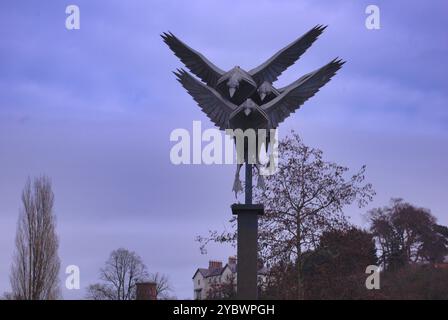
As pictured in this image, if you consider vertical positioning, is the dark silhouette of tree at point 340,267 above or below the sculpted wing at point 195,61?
below

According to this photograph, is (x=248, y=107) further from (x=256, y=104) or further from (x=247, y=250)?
(x=247, y=250)

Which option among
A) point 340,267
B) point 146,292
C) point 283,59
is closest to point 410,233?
point 146,292

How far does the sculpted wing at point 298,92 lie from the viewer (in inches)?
651

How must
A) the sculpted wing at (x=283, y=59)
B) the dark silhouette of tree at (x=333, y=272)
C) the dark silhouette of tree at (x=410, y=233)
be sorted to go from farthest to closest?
1. the dark silhouette of tree at (x=410, y=233)
2. the dark silhouette of tree at (x=333, y=272)
3. the sculpted wing at (x=283, y=59)

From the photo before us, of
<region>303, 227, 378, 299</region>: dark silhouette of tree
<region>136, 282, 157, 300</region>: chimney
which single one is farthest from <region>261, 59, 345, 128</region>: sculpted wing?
<region>136, 282, 157, 300</region>: chimney

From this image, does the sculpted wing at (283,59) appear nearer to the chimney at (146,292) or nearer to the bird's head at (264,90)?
the bird's head at (264,90)

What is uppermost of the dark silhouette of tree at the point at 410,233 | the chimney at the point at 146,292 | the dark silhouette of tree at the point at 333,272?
the dark silhouette of tree at the point at 410,233

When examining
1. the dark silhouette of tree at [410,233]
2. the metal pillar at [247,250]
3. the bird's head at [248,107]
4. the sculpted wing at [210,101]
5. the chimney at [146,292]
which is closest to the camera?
the metal pillar at [247,250]

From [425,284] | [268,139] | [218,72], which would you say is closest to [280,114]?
[268,139]

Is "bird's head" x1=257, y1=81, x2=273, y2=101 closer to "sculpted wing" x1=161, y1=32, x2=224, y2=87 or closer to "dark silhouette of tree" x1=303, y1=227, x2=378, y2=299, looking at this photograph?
"sculpted wing" x1=161, y1=32, x2=224, y2=87

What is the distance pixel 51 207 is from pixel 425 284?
21.1 m

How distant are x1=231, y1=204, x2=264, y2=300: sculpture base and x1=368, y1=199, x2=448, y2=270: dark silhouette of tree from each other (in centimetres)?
3658

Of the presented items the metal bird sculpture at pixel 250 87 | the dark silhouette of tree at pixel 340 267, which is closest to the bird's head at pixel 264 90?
the metal bird sculpture at pixel 250 87
